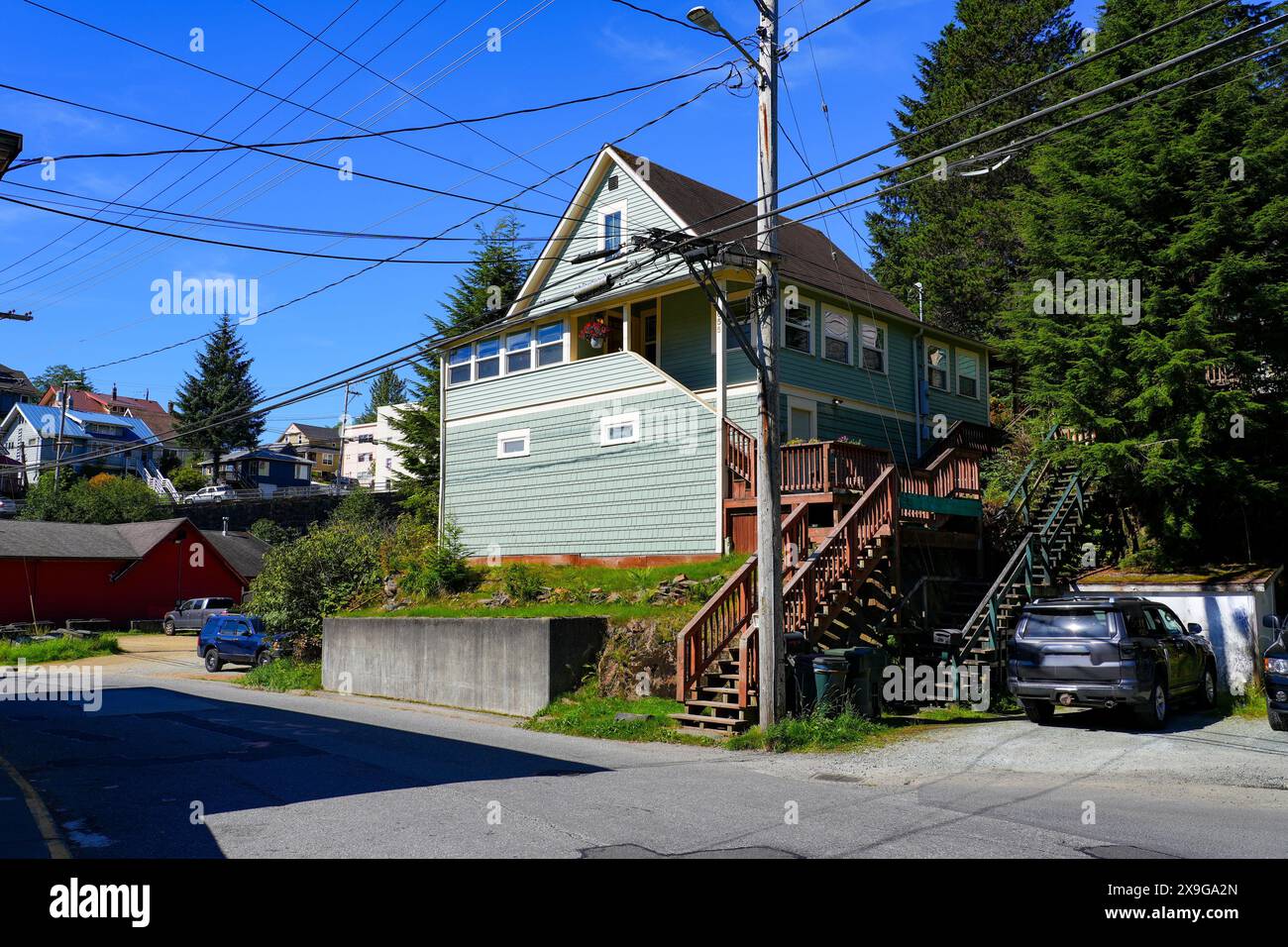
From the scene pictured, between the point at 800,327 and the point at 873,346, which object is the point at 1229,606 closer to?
the point at 800,327

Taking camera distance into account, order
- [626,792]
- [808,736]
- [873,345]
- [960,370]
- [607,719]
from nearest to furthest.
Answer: [626,792] → [808,736] → [607,719] → [873,345] → [960,370]

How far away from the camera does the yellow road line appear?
800 cm

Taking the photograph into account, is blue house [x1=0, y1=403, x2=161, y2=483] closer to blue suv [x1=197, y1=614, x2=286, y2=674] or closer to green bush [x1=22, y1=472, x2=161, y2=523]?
green bush [x1=22, y1=472, x2=161, y2=523]

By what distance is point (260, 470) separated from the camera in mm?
95688

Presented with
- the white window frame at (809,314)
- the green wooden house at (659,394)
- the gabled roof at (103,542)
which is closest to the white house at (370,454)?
the gabled roof at (103,542)

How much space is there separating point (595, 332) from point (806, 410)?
589cm

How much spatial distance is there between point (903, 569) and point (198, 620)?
123ft

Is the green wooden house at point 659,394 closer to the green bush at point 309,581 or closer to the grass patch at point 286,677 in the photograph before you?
the green bush at point 309,581

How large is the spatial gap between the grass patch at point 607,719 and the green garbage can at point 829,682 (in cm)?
193

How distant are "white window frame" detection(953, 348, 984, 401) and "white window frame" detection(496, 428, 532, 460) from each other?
1321cm

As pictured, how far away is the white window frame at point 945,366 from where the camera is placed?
29.2 meters

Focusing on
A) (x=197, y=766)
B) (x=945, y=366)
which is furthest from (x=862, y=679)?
(x=945, y=366)

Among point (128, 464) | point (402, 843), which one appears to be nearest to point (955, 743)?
point (402, 843)
